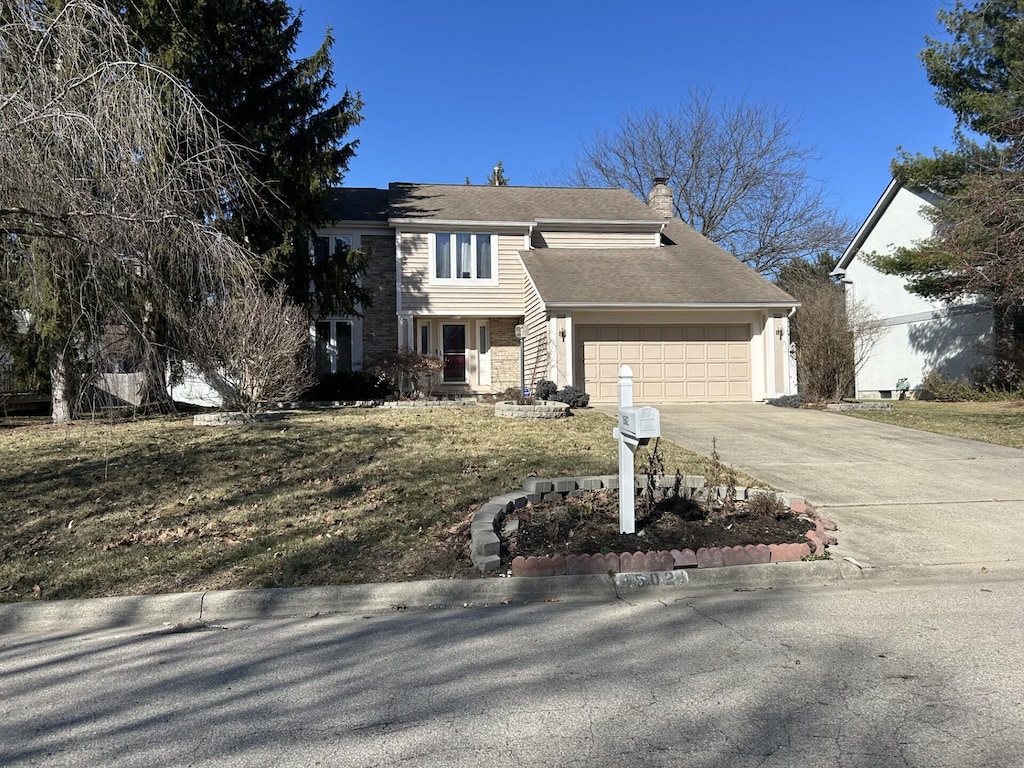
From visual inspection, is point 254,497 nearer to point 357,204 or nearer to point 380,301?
point 380,301

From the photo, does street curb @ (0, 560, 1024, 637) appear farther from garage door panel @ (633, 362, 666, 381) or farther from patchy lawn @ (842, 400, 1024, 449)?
garage door panel @ (633, 362, 666, 381)

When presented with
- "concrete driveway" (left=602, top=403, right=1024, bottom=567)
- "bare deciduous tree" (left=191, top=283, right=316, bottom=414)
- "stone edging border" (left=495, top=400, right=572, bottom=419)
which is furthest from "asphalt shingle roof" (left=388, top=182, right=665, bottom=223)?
"concrete driveway" (left=602, top=403, right=1024, bottom=567)

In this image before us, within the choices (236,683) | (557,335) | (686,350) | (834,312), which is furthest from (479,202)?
(236,683)

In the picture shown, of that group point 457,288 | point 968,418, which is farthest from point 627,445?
point 457,288

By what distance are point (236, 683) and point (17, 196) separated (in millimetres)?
3994

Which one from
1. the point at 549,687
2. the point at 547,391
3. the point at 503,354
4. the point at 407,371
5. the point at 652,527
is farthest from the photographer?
the point at 503,354

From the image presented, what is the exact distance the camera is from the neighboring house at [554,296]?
1702cm

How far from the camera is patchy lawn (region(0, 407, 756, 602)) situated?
5.31 m

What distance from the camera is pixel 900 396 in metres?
22.3

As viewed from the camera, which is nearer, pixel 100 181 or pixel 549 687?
pixel 549 687

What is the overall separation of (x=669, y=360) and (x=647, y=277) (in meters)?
2.49

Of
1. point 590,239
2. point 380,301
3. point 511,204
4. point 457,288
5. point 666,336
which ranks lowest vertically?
point 666,336

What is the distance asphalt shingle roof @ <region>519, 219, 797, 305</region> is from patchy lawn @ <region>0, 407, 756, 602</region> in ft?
21.1

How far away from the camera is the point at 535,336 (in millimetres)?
18250
